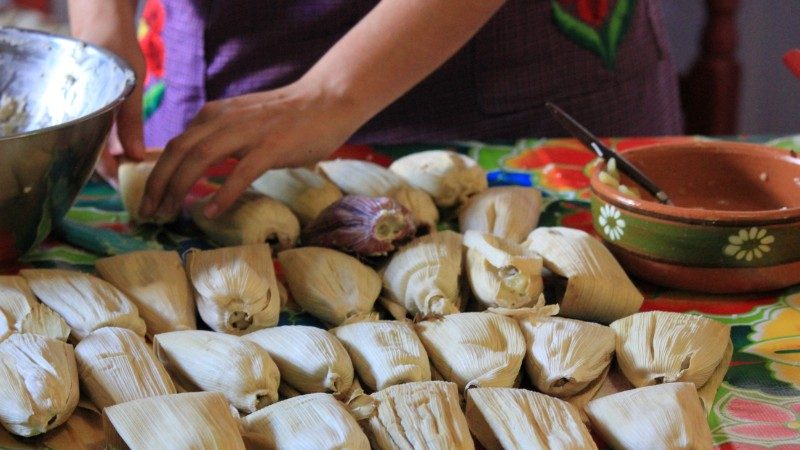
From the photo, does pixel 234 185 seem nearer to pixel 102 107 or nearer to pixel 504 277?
pixel 102 107

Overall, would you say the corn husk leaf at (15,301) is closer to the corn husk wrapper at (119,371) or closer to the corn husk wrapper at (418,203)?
the corn husk wrapper at (119,371)

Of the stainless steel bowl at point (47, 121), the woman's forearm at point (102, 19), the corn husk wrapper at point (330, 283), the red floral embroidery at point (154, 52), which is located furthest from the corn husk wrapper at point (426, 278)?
the red floral embroidery at point (154, 52)

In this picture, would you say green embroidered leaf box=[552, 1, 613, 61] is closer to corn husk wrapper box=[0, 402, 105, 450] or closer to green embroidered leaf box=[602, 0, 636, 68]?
green embroidered leaf box=[602, 0, 636, 68]

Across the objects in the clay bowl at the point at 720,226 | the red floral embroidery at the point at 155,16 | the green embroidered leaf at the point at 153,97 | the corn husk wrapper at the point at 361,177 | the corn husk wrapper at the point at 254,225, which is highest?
the red floral embroidery at the point at 155,16

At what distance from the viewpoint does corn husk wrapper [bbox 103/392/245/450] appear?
1.67 ft

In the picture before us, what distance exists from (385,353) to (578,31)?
527 millimetres

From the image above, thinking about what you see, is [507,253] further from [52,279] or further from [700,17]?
[700,17]

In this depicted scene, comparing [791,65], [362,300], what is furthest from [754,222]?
[362,300]

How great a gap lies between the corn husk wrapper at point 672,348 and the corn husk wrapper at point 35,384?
0.31m

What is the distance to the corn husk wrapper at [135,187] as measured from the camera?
0.81 meters

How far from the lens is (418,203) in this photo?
0.81 m

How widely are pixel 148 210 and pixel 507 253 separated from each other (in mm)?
282

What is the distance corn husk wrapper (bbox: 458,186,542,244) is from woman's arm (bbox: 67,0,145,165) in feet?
0.93

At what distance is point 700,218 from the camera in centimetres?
69
